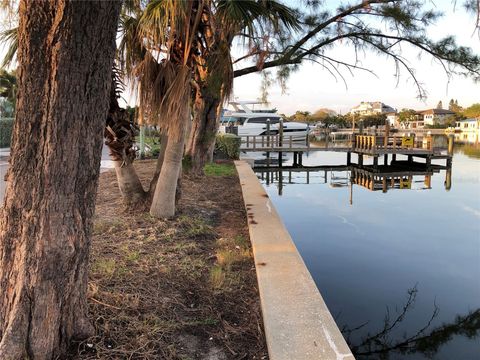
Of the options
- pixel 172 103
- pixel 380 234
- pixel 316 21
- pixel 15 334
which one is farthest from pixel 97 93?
pixel 316 21

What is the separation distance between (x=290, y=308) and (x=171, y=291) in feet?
3.38

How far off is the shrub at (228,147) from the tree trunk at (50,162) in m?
14.4

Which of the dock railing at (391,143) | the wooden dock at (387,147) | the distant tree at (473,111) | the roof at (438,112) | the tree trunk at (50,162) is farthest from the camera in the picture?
the roof at (438,112)

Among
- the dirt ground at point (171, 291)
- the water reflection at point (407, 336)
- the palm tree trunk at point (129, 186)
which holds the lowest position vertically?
the water reflection at point (407, 336)

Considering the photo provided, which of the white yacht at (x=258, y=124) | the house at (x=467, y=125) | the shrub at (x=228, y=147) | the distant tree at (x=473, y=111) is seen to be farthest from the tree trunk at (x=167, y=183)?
the distant tree at (x=473, y=111)

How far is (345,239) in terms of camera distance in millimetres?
7758

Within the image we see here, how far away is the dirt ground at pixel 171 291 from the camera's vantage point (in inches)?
106

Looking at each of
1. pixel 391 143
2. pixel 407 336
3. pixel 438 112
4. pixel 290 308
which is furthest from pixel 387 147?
pixel 438 112

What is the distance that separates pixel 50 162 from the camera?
223 cm

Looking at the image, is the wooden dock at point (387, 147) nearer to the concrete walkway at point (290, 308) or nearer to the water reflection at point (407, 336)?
the water reflection at point (407, 336)

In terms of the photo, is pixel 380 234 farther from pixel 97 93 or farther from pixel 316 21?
pixel 97 93

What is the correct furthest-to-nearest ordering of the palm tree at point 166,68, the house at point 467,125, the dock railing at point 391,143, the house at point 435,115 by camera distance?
the house at point 435,115
the house at point 467,125
the dock railing at point 391,143
the palm tree at point 166,68

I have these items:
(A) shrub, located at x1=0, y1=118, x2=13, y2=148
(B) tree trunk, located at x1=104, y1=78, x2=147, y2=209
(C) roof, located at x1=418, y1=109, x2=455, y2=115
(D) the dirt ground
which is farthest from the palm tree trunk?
(C) roof, located at x1=418, y1=109, x2=455, y2=115

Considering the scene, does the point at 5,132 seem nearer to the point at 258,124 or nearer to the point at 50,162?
the point at 50,162
